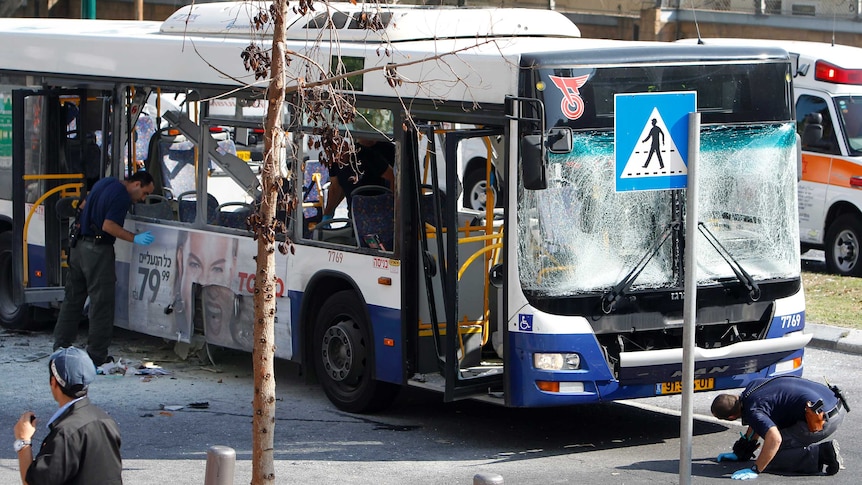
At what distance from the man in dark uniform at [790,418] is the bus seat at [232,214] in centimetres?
431

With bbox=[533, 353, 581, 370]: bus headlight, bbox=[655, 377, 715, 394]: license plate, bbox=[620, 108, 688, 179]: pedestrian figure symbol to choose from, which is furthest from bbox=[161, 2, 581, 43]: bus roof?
bbox=[620, 108, 688, 179]: pedestrian figure symbol

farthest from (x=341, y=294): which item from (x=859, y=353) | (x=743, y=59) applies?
(x=859, y=353)

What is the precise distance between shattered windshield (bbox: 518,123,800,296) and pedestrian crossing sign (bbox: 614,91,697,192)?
2018 mm

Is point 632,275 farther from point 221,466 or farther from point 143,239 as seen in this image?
point 143,239

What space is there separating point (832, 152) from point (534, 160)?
8.95m

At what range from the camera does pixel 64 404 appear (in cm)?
543

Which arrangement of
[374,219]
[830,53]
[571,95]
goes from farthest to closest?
[830,53] < [374,219] < [571,95]

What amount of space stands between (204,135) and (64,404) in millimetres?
5656

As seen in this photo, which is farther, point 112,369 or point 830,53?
point 830,53

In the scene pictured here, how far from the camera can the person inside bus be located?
31.7ft

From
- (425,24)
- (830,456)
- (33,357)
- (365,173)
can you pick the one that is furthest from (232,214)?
(830,456)

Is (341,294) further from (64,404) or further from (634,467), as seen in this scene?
(64,404)

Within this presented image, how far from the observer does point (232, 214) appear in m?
10.9

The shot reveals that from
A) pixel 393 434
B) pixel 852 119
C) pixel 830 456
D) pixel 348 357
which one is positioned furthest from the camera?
pixel 852 119
